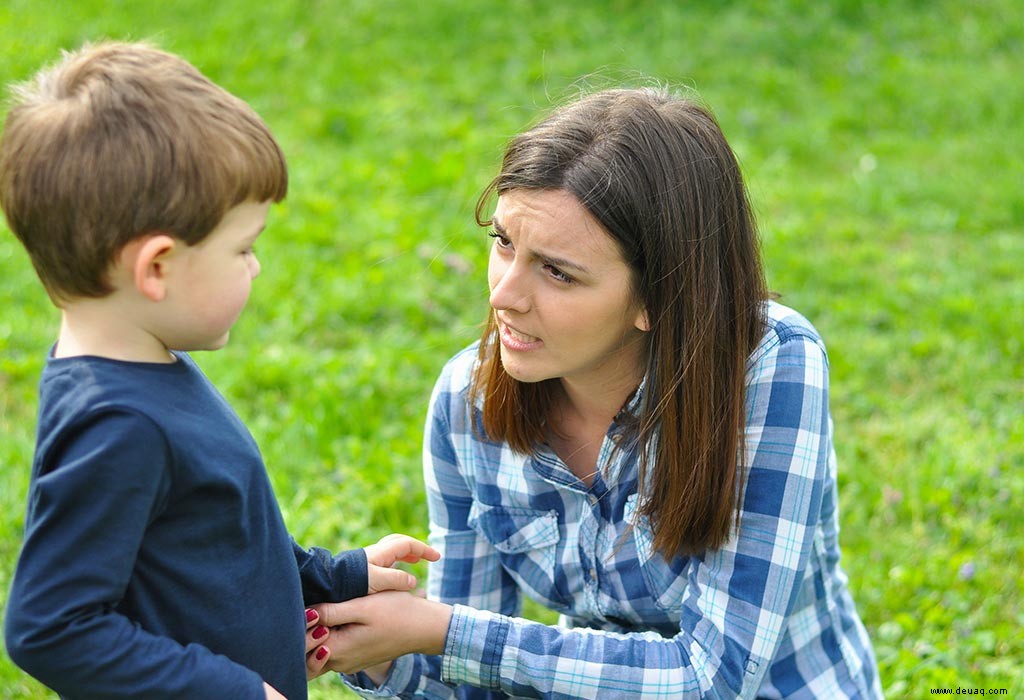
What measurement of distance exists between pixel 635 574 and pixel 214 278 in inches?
43.7

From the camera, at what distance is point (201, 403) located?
163 centimetres

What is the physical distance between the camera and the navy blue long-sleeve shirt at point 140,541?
149 centimetres

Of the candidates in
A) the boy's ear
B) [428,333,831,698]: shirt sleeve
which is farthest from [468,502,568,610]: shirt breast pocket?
the boy's ear

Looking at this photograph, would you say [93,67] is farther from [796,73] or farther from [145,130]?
[796,73]

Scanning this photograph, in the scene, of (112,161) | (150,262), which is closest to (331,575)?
(150,262)

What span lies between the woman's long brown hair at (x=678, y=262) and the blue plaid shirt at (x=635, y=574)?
6 centimetres

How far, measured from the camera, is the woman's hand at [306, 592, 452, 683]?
2.02 metres

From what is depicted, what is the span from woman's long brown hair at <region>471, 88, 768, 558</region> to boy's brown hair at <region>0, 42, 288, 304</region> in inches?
27.8

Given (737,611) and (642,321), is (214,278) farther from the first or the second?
(737,611)

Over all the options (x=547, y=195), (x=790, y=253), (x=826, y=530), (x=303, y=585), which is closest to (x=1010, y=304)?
(x=790, y=253)

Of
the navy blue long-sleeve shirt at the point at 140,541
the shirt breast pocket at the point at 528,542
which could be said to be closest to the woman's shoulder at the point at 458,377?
the shirt breast pocket at the point at 528,542

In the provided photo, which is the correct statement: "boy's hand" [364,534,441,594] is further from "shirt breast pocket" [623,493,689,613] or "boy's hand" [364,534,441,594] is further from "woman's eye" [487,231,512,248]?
"woman's eye" [487,231,512,248]

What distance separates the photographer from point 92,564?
149 cm

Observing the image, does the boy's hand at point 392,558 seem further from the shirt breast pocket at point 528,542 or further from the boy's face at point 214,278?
the boy's face at point 214,278
